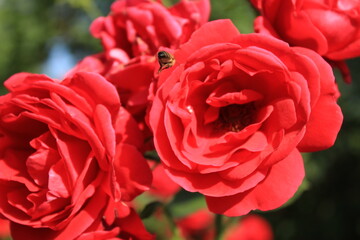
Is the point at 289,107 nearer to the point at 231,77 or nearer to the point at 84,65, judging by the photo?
the point at 231,77

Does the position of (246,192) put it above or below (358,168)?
above

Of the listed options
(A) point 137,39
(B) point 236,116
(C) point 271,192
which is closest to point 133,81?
(A) point 137,39

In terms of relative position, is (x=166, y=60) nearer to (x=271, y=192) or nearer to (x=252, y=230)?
(x=271, y=192)

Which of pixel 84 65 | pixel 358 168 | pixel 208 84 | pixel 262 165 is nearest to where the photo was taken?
pixel 262 165

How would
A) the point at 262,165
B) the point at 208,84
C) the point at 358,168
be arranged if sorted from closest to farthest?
1. the point at 262,165
2. the point at 208,84
3. the point at 358,168

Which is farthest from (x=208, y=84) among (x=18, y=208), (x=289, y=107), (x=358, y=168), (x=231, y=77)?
(x=358, y=168)

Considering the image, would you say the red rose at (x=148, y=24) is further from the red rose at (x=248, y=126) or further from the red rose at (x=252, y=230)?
the red rose at (x=252, y=230)

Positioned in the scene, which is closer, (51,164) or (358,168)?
(51,164)
